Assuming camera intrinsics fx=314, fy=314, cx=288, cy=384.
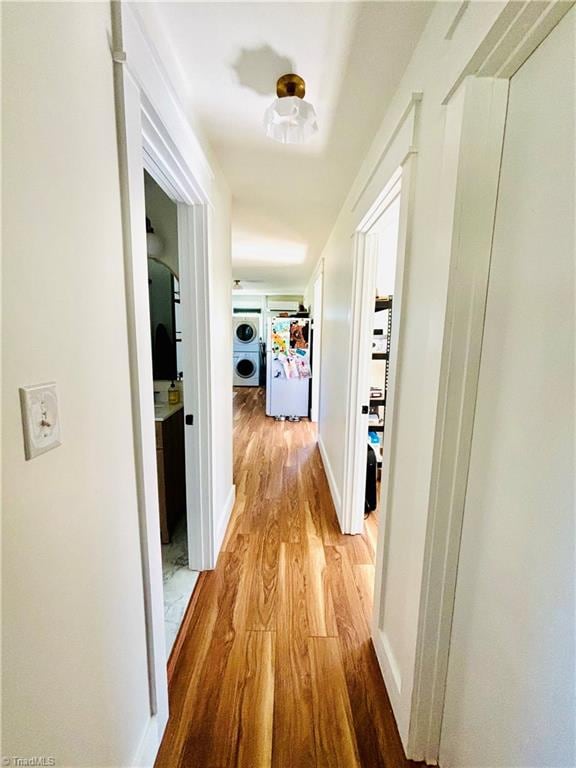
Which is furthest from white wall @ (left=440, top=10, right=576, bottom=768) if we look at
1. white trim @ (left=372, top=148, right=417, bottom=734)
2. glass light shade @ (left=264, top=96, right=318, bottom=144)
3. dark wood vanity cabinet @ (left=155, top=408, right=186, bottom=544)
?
dark wood vanity cabinet @ (left=155, top=408, right=186, bottom=544)

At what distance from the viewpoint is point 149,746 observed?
97 centimetres

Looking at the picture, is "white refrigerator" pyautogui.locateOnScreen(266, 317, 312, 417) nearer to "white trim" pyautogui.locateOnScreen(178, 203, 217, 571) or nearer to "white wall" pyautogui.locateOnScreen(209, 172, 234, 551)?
"white wall" pyautogui.locateOnScreen(209, 172, 234, 551)

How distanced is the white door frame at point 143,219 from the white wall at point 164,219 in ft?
2.24

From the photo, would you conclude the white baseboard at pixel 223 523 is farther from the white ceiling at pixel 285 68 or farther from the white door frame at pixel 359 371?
the white ceiling at pixel 285 68

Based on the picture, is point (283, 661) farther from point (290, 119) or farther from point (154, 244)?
point (154, 244)

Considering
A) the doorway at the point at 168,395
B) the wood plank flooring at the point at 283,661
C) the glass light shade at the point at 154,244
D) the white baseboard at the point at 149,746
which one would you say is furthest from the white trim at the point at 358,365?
the white baseboard at the point at 149,746

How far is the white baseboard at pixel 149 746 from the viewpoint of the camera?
0.92 m

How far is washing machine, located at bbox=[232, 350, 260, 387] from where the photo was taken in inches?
303

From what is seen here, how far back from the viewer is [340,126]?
140 centimetres

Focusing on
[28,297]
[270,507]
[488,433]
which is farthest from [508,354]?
[270,507]

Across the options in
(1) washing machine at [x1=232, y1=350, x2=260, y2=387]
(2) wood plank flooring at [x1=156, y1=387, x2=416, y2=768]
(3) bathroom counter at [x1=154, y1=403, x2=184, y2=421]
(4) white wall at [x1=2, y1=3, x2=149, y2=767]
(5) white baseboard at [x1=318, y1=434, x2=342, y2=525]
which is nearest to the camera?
(4) white wall at [x1=2, y1=3, x2=149, y2=767]

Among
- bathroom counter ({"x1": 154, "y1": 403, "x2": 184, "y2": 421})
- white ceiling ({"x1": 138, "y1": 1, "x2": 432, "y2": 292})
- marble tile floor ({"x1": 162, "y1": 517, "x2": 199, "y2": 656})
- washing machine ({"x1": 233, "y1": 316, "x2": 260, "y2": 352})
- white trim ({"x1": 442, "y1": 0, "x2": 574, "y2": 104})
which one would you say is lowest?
marble tile floor ({"x1": 162, "y1": 517, "x2": 199, "y2": 656})

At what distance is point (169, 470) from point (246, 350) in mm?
5916

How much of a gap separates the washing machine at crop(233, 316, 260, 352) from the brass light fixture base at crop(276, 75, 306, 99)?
6468mm
